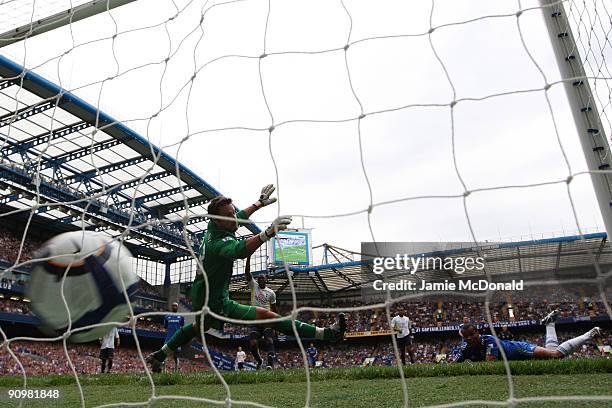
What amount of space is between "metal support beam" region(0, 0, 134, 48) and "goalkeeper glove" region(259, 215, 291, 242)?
6.83 ft

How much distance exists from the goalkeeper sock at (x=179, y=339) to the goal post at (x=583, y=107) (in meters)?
2.83

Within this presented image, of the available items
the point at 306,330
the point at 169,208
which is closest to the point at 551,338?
the point at 306,330

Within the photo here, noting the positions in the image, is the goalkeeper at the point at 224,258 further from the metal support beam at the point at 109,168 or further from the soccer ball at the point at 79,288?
the metal support beam at the point at 109,168

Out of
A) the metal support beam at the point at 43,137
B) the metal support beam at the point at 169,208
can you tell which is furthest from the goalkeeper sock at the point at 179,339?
the metal support beam at the point at 169,208

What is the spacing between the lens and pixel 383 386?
12.6 feet

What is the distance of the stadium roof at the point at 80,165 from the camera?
50.9 feet

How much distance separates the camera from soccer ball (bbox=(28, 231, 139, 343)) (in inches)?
117

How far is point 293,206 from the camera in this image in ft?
56.9

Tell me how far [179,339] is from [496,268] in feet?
76.0

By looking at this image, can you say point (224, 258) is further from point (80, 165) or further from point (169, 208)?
point (169, 208)

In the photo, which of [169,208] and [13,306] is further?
[169,208]

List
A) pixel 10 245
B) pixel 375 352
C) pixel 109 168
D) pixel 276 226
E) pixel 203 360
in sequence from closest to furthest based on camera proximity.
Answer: pixel 276 226 < pixel 203 360 < pixel 109 168 < pixel 10 245 < pixel 375 352

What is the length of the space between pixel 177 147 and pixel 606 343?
22.5 meters

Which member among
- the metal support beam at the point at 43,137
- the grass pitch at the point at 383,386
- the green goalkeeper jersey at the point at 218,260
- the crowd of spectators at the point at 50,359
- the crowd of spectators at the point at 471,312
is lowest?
the grass pitch at the point at 383,386
